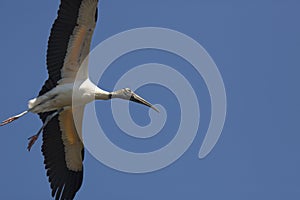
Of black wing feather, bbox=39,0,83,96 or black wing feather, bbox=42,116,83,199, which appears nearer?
black wing feather, bbox=39,0,83,96

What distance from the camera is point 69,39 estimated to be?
21.5 m

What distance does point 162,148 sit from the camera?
79.5ft

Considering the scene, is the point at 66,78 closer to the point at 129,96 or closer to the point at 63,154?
the point at 129,96

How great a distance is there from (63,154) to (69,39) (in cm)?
303

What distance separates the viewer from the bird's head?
22688 millimetres

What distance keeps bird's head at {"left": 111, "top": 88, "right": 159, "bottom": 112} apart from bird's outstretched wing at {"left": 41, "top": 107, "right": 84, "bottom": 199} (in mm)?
983

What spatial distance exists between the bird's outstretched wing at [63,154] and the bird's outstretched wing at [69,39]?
930 mm

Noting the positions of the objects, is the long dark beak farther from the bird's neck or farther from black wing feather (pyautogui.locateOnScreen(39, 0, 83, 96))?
black wing feather (pyautogui.locateOnScreen(39, 0, 83, 96))

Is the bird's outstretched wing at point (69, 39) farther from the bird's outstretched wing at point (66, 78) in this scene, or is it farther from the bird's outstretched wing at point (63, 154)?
the bird's outstretched wing at point (63, 154)

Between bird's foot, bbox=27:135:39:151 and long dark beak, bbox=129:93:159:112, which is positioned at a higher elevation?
long dark beak, bbox=129:93:159:112

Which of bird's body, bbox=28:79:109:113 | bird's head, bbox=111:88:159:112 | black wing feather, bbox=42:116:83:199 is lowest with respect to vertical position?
black wing feather, bbox=42:116:83:199

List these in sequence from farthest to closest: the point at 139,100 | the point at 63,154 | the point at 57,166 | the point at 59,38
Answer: the point at 139,100
the point at 63,154
the point at 57,166
the point at 59,38

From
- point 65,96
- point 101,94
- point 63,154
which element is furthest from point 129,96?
point 63,154

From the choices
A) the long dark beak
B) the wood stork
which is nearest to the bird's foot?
the wood stork
